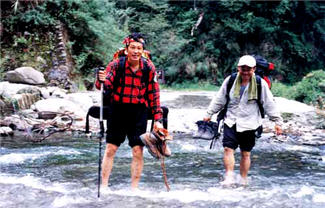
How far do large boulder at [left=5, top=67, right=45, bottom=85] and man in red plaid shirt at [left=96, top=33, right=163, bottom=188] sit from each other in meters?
10.7

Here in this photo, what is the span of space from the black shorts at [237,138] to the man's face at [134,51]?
1.74 meters

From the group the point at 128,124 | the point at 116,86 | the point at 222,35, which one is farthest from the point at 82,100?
the point at 222,35

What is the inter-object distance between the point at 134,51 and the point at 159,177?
94.0 inches

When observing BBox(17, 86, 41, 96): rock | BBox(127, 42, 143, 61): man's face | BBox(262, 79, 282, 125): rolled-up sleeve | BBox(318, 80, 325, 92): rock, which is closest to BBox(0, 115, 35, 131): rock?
BBox(17, 86, 41, 96): rock

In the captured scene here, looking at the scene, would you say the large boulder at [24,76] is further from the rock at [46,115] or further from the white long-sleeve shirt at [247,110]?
the white long-sleeve shirt at [247,110]

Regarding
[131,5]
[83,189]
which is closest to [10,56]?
[83,189]

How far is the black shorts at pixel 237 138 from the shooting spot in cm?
582

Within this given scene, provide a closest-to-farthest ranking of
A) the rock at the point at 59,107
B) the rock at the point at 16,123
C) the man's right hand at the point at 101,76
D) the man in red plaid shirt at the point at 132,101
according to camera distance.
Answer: the man's right hand at the point at 101,76 < the man in red plaid shirt at the point at 132,101 < the rock at the point at 16,123 < the rock at the point at 59,107

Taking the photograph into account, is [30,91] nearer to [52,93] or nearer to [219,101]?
[52,93]

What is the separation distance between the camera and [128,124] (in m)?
5.19

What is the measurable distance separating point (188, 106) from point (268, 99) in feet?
33.3

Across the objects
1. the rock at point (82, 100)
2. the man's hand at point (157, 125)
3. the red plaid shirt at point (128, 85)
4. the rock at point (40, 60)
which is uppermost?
A: the rock at point (40, 60)

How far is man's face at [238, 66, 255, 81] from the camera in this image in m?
5.61

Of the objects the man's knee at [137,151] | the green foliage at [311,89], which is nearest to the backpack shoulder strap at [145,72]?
the man's knee at [137,151]
